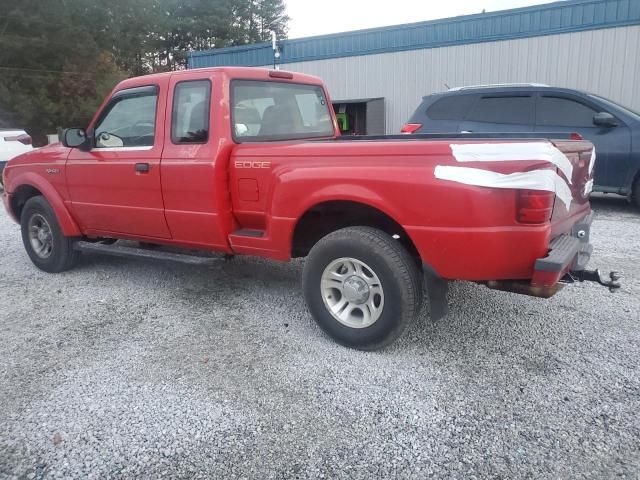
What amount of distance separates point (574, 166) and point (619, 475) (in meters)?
1.75

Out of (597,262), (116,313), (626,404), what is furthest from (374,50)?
(626,404)

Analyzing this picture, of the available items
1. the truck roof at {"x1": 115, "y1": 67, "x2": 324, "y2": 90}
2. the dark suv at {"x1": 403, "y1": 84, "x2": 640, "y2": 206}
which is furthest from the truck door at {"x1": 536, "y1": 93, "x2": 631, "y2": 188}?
the truck roof at {"x1": 115, "y1": 67, "x2": 324, "y2": 90}

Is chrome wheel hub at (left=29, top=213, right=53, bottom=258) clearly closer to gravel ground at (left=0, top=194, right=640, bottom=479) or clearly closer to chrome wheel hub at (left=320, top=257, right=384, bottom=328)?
gravel ground at (left=0, top=194, right=640, bottom=479)

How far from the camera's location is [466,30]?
12992 mm

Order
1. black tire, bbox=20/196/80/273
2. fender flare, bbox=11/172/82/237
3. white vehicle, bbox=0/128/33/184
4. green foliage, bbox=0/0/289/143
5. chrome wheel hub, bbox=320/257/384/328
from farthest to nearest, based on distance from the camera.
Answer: green foliage, bbox=0/0/289/143
white vehicle, bbox=0/128/33/184
black tire, bbox=20/196/80/273
fender flare, bbox=11/172/82/237
chrome wheel hub, bbox=320/257/384/328

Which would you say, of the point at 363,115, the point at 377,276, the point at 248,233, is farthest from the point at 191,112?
the point at 363,115

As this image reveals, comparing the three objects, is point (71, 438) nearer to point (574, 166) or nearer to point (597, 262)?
point (574, 166)

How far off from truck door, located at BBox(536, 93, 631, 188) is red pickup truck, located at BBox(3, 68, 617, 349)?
13.4 ft

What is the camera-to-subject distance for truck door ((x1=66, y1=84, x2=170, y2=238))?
416cm

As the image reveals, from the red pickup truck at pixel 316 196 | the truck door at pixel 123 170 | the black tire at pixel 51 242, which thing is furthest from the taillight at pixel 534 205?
the black tire at pixel 51 242

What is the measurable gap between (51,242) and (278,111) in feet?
9.08

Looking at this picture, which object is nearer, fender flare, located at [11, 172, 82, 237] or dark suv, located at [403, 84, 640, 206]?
fender flare, located at [11, 172, 82, 237]

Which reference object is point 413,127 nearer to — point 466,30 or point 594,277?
point 594,277

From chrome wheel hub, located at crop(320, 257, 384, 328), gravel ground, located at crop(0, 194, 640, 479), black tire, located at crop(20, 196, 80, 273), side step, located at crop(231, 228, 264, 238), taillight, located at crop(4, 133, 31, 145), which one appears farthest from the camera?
taillight, located at crop(4, 133, 31, 145)
